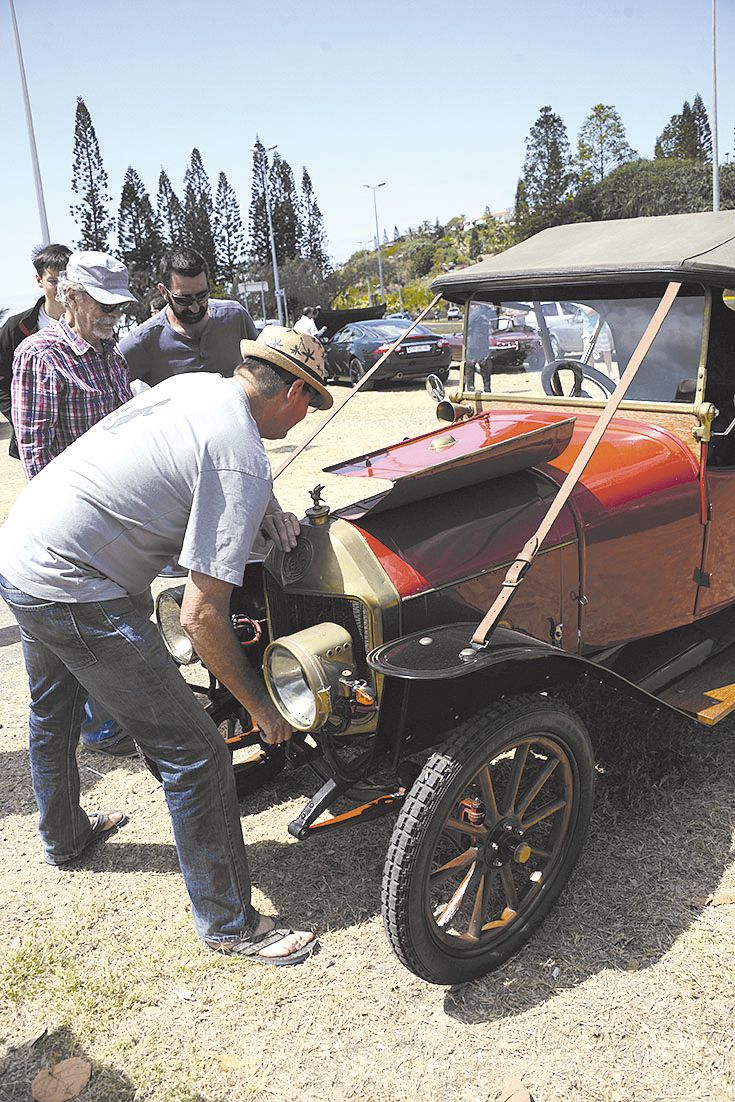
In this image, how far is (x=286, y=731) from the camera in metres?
2.60

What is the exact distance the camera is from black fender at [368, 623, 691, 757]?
7.85 ft

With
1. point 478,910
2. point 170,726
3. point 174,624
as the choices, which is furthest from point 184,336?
point 478,910

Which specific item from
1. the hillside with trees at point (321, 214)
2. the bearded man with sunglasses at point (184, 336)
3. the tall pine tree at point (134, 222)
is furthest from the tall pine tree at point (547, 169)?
the bearded man with sunglasses at point (184, 336)

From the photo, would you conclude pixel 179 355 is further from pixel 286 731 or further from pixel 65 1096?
pixel 65 1096

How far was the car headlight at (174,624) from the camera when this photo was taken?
3.08m

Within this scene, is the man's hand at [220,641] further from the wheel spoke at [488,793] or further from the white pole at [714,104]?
the white pole at [714,104]

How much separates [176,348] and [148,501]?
248 centimetres

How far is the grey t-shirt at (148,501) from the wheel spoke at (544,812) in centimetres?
117

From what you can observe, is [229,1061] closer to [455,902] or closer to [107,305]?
[455,902]

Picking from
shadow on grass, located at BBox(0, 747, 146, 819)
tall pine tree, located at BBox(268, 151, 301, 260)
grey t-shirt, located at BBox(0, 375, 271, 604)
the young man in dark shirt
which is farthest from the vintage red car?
tall pine tree, located at BBox(268, 151, 301, 260)

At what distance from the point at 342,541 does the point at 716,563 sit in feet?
5.52

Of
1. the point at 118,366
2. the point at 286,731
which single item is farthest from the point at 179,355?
the point at 286,731

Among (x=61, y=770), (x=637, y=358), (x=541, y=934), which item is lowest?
(x=541, y=934)

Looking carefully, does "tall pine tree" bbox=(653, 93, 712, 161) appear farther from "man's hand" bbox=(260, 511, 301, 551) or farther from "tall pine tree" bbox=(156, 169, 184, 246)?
"man's hand" bbox=(260, 511, 301, 551)
